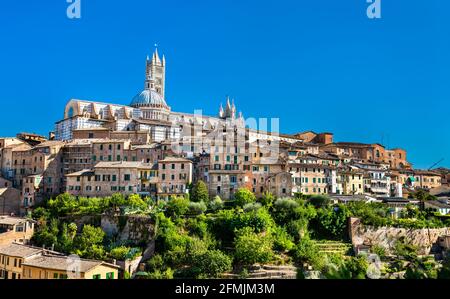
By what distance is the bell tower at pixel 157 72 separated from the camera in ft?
317

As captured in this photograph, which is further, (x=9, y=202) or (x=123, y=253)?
(x=9, y=202)

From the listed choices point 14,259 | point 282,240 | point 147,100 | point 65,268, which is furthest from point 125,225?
point 147,100

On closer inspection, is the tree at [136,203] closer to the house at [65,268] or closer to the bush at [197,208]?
the bush at [197,208]

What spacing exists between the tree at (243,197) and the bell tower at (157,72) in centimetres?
5592

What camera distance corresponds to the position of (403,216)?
46219 millimetres

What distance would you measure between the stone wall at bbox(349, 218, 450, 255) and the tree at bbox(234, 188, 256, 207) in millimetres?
8523

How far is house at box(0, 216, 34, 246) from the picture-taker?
40.3m

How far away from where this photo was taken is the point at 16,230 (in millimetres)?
41125

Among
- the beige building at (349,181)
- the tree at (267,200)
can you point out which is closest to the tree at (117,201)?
the tree at (267,200)

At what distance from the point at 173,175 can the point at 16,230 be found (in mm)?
14181

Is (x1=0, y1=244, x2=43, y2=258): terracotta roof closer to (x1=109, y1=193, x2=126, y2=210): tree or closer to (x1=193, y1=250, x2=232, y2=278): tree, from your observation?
(x1=109, y1=193, x2=126, y2=210): tree

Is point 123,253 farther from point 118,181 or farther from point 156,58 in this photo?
point 156,58

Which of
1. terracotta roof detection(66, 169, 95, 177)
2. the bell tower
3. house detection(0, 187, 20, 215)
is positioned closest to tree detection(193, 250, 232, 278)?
terracotta roof detection(66, 169, 95, 177)
